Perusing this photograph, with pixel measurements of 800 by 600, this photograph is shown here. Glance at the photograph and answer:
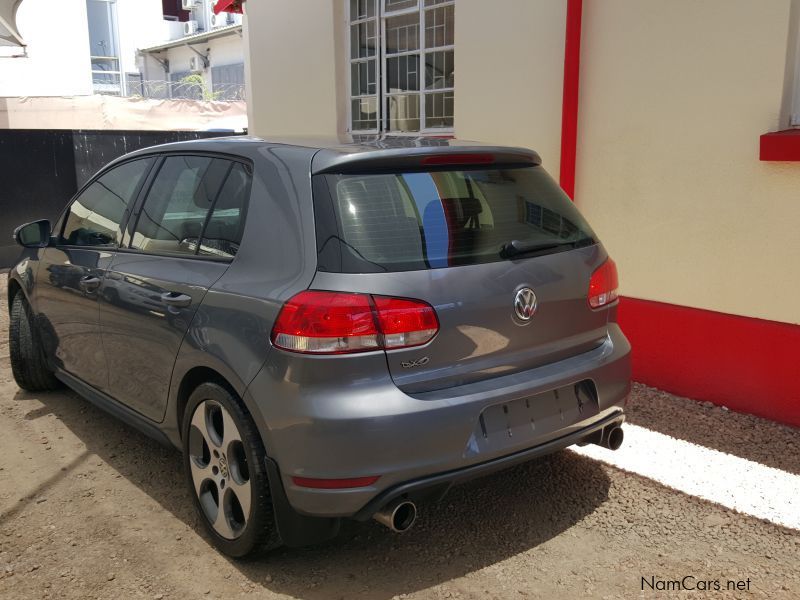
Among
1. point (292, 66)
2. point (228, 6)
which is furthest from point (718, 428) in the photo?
point (228, 6)

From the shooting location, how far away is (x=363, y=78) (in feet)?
25.7

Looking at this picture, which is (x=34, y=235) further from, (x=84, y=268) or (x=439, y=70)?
(x=439, y=70)

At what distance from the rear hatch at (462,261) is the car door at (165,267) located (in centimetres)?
59

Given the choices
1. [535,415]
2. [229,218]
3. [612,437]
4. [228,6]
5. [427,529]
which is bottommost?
[427,529]

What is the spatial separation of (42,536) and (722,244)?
393cm

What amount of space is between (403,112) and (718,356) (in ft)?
13.1

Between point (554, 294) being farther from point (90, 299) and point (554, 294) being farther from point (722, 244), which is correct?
point (90, 299)

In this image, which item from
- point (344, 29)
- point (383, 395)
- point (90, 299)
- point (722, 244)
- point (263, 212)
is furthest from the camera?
point (344, 29)

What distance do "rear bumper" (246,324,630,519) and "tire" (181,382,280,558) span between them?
14 cm

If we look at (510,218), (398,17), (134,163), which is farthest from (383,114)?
(510,218)

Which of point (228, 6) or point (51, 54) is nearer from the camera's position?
point (228, 6)

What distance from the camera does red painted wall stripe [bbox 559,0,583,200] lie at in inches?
205

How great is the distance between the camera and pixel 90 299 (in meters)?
4.07

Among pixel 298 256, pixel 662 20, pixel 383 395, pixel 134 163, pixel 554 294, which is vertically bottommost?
pixel 383 395
